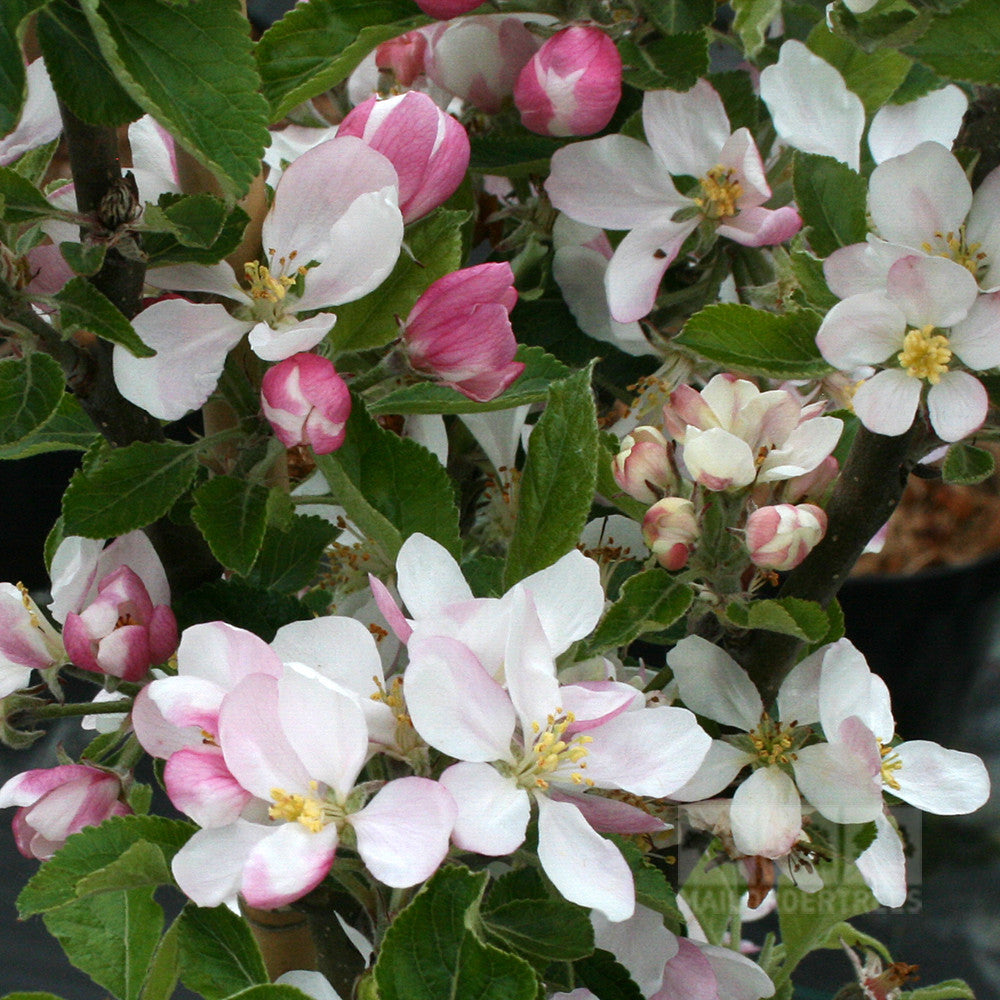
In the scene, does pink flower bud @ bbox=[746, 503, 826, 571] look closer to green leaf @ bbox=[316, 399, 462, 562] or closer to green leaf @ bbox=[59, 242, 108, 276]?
green leaf @ bbox=[316, 399, 462, 562]

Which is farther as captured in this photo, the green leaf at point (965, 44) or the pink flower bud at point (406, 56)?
the pink flower bud at point (406, 56)

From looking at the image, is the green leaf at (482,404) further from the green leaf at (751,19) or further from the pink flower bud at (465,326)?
the green leaf at (751,19)

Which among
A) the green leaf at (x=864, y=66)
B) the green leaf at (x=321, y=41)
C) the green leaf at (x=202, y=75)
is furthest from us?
the green leaf at (x=864, y=66)

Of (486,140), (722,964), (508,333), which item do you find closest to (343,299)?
(508,333)

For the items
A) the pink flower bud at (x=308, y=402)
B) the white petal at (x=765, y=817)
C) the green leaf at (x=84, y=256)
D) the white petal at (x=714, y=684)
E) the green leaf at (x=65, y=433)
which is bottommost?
the white petal at (x=765, y=817)

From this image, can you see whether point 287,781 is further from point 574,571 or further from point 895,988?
point 895,988

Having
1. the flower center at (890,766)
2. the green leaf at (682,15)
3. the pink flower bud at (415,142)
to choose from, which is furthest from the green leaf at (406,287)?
the flower center at (890,766)
